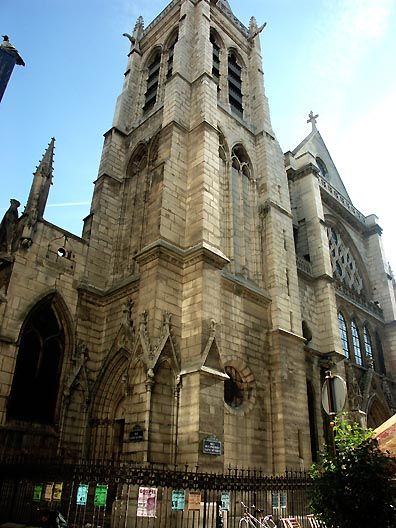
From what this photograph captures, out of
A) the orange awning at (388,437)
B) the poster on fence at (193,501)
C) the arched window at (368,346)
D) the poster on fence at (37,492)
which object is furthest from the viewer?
the arched window at (368,346)

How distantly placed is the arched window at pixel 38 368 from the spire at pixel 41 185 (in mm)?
3067

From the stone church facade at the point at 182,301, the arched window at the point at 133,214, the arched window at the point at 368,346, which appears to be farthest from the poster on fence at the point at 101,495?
the arched window at the point at 368,346

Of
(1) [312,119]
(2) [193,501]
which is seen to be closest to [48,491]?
(2) [193,501]

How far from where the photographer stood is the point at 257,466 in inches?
502

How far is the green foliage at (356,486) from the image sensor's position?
18.3ft

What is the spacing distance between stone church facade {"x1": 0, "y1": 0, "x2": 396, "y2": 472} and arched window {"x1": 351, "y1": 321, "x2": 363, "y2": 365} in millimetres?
152

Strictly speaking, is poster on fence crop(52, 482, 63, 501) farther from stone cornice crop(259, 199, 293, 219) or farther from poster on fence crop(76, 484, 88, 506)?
stone cornice crop(259, 199, 293, 219)

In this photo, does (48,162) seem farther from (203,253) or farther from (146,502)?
(146,502)

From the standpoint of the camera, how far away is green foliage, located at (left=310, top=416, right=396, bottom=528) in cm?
557

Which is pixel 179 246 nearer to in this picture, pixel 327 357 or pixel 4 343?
pixel 4 343

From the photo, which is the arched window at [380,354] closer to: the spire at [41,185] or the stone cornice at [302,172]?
the stone cornice at [302,172]

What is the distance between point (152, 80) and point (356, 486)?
21070mm

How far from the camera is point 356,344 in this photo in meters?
22.2

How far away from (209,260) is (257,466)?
625 cm
